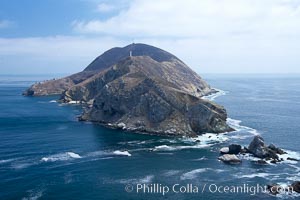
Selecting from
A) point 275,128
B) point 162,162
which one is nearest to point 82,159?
point 162,162

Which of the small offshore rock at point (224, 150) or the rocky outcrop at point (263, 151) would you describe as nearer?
the rocky outcrop at point (263, 151)

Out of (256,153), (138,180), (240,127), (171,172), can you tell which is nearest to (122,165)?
(138,180)

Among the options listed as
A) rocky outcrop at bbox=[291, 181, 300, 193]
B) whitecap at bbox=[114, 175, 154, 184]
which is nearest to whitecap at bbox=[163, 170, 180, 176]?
whitecap at bbox=[114, 175, 154, 184]

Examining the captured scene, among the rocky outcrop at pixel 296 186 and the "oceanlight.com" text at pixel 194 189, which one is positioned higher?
the rocky outcrop at pixel 296 186

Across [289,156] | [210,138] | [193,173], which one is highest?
[210,138]

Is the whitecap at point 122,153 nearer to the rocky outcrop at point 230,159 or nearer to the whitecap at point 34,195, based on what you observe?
the rocky outcrop at point 230,159

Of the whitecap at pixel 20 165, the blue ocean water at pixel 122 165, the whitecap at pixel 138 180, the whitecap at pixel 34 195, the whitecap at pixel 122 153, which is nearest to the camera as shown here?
the whitecap at pixel 34 195

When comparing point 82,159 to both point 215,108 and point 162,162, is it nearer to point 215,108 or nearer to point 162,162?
point 162,162

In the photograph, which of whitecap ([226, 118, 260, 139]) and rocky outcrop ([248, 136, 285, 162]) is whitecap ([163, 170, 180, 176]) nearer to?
rocky outcrop ([248, 136, 285, 162])

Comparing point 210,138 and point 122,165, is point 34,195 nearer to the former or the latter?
point 122,165

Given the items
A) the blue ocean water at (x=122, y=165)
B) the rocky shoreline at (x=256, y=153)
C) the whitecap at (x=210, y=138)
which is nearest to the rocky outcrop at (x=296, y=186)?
the blue ocean water at (x=122, y=165)

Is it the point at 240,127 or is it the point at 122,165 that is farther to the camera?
the point at 240,127
